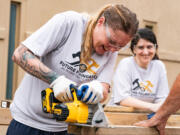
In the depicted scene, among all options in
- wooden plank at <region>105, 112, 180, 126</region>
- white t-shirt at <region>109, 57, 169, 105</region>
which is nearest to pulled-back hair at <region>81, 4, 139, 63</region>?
wooden plank at <region>105, 112, 180, 126</region>

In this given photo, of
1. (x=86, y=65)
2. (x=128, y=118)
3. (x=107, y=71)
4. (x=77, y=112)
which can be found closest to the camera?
(x=77, y=112)

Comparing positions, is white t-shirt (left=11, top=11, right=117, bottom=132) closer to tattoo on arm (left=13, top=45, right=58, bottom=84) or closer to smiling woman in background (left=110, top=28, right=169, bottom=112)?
tattoo on arm (left=13, top=45, right=58, bottom=84)

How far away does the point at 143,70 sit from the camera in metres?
4.57

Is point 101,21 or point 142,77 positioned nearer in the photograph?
point 101,21

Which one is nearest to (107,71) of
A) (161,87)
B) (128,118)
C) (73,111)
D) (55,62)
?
(55,62)

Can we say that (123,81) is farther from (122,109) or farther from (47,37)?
(47,37)

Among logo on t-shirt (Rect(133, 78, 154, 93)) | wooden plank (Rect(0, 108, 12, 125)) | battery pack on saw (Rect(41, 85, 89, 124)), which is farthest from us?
logo on t-shirt (Rect(133, 78, 154, 93))

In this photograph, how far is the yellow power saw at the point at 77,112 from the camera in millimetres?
2455

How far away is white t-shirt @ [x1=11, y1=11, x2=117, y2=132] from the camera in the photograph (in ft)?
8.83

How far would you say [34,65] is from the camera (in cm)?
268

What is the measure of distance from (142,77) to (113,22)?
1.96 m

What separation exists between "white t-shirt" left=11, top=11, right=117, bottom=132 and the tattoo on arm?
4 cm

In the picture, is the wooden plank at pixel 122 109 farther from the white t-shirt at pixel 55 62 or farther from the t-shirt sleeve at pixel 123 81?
the white t-shirt at pixel 55 62

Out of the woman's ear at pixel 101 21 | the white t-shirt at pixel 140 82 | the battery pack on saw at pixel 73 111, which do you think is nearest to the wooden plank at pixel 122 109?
the white t-shirt at pixel 140 82
